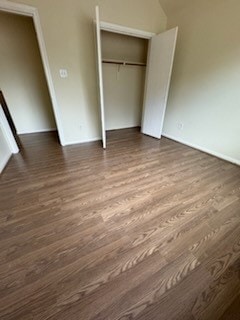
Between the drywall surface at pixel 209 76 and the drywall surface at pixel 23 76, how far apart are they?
2.82 m

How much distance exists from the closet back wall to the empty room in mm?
27

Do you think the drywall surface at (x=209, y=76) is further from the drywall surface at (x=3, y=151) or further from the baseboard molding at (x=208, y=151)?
the drywall surface at (x=3, y=151)

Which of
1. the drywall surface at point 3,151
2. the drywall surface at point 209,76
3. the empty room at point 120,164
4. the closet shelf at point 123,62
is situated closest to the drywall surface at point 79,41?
the empty room at point 120,164

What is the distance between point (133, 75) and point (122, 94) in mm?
501

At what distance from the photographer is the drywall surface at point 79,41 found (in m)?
2.10

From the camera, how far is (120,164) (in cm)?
230

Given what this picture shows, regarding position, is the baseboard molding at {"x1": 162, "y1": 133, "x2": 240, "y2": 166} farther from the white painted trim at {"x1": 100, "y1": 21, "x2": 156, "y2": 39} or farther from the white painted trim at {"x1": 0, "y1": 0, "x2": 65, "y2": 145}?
the white painted trim at {"x1": 0, "y1": 0, "x2": 65, "y2": 145}

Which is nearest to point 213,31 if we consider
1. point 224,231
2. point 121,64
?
point 121,64

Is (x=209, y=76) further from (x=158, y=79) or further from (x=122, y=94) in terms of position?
(x=122, y=94)

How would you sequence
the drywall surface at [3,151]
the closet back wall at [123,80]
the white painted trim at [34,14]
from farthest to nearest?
1. the closet back wall at [123,80]
2. the drywall surface at [3,151]
3. the white painted trim at [34,14]

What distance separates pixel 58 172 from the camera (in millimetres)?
2092

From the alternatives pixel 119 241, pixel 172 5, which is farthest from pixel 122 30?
pixel 119 241

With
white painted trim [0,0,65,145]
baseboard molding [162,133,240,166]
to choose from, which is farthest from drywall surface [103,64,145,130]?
white painted trim [0,0,65,145]

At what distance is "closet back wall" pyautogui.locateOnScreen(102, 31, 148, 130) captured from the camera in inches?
122
